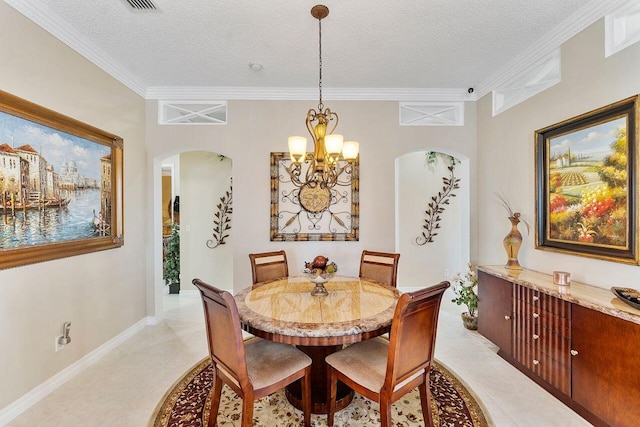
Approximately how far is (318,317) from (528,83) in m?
3.07

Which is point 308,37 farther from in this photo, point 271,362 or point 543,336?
point 543,336

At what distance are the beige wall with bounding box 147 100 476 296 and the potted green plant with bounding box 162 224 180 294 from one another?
45.5 inches

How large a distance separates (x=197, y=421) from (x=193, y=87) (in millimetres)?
3419

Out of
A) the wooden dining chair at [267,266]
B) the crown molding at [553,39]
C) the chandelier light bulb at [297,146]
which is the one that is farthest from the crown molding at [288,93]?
the wooden dining chair at [267,266]

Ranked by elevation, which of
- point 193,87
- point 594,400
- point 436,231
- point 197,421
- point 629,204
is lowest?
point 197,421

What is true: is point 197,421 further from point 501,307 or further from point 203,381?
point 501,307

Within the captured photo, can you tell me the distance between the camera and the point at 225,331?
62.4 inches

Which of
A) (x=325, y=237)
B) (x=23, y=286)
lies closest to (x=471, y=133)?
(x=325, y=237)

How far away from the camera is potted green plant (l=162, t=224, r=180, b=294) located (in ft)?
15.6

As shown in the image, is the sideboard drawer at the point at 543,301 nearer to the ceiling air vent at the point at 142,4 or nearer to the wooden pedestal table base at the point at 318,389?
the wooden pedestal table base at the point at 318,389

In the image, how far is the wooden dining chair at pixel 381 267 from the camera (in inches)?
109

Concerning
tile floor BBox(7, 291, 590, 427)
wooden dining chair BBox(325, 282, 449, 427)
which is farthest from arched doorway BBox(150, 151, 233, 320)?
wooden dining chair BBox(325, 282, 449, 427)

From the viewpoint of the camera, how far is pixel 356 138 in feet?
11.9

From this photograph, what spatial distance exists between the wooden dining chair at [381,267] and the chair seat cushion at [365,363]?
89cm
